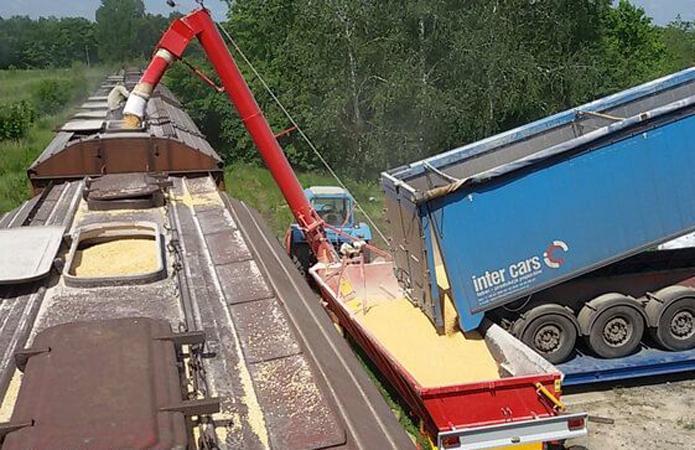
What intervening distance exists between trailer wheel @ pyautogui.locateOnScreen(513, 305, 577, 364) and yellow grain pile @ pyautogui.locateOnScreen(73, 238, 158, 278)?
4071mm

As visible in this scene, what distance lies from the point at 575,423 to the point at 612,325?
227 cm

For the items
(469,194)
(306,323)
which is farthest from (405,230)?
(306,323)

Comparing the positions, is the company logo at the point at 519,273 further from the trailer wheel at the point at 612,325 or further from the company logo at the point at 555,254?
the trailer wheel at the point at 612,325

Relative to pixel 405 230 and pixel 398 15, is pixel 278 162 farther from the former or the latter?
pixel 398 15

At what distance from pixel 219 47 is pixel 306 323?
5.54 metres

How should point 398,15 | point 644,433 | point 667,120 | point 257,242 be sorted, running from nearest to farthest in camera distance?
point 257,242 < point 644,433 < point 667,120 < point 398,15

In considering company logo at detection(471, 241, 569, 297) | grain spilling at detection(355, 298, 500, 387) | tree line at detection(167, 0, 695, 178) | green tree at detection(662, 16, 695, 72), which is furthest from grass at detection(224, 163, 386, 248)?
green tree at detection(662, 16, 695, 72)

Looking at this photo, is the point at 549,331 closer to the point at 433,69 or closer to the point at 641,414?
the point at 641,414

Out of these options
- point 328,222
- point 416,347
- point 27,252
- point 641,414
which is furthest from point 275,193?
point 27,252

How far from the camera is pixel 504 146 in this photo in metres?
8.59

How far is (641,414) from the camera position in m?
7.33

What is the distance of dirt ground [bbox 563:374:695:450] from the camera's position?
681 centimetres

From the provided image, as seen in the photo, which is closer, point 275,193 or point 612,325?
point 612,325

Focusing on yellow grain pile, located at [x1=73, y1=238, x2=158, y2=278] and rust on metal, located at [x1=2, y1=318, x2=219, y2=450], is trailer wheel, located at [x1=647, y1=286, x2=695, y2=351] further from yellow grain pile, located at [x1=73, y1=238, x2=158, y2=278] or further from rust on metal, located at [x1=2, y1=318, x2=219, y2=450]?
rust on metal, located at [x1=2, y1=318, x2=219, y2=450]
